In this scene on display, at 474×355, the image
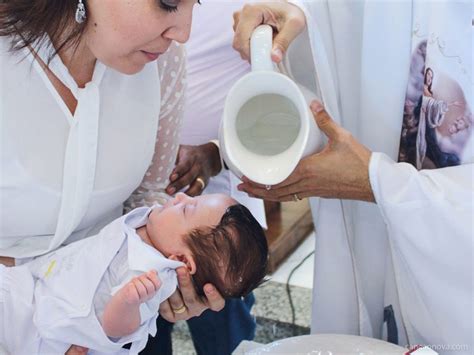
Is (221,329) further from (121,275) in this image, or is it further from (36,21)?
(36,21)

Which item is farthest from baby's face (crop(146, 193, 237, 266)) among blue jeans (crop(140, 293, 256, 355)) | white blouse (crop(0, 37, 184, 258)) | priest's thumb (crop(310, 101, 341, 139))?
blue jeans (crop(140, 293, 256, 355))

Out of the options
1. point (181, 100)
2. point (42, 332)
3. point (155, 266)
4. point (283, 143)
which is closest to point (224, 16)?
point (181, 100)

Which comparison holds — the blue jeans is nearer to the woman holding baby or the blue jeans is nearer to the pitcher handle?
the woman holding baby

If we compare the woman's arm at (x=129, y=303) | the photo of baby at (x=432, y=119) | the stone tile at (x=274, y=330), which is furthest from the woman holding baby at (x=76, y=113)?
the stone tile at (x=274, y=330)

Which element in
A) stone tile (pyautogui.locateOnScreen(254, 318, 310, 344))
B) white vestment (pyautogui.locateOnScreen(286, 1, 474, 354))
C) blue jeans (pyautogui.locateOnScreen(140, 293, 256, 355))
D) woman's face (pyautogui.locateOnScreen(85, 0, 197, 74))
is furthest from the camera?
stone tile (pyautogui.locateOnScreen(254, 318, 310, 344))

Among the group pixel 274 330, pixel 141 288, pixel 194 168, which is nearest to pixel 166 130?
pixel 194 168

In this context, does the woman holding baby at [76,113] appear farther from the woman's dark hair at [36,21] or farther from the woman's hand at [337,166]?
the woman's hand at [337,166]

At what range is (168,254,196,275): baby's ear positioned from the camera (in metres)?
1.20

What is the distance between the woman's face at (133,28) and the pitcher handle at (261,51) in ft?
0.38

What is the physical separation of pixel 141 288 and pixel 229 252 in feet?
0.58

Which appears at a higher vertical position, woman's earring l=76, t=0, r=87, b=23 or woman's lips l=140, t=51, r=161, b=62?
woman's earring l=76, t=0, r=87, b=23

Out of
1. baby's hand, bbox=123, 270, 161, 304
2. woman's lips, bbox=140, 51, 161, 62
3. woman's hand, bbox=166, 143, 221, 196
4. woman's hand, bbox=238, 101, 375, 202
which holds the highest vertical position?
woman's lips, bbox=140, 51, 161, 62

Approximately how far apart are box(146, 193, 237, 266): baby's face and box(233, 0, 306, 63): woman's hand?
11.0 inches

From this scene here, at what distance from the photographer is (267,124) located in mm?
1247
